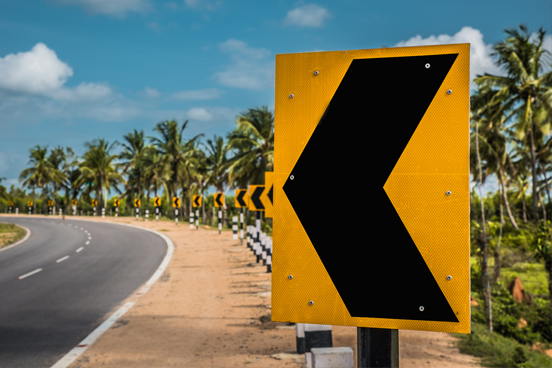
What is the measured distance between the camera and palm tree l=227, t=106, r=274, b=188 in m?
31.9

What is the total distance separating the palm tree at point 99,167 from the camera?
183 feet

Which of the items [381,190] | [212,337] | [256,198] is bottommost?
[212,337]

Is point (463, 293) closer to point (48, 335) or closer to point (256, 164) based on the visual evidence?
point (48, 335)

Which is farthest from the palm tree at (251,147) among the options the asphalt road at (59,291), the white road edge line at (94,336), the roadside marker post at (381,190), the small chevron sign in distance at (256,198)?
the roadside marker post at (381,190)

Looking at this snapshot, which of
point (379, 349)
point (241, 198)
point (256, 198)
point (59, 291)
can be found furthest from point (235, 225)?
point (379, 349)

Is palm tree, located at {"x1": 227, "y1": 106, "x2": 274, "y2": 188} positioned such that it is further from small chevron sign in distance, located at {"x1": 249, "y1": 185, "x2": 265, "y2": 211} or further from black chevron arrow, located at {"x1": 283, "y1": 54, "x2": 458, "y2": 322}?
black chevron arrow, located at {"x1": 283, "y1": 54, "x2": 458, "y2": 322}

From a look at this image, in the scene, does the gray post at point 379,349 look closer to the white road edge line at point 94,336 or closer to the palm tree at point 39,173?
the white road edge line at point 94,336

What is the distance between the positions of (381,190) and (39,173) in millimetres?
69490

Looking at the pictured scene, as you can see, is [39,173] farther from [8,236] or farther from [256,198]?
[256,198]

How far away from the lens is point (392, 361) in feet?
4.91

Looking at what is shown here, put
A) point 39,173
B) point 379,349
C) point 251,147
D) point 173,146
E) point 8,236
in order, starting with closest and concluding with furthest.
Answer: point 379,349
point 8,236
point 251,147
point 173,146
point 39,173

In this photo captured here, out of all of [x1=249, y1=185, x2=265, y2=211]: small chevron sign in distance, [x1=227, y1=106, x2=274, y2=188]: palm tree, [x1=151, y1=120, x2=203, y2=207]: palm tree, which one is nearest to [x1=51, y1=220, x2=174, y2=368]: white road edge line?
[x1=249, y1=185, x2=265, y2=211]: small chevron sign in distance

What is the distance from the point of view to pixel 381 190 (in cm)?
154

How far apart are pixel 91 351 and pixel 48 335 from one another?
1271 mm
